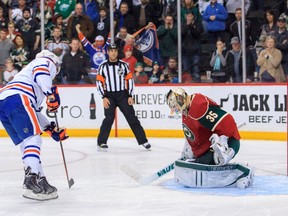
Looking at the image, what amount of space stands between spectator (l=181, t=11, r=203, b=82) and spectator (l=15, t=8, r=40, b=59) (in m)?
2.42

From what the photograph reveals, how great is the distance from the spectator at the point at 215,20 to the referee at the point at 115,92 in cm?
229

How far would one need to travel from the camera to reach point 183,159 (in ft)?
21.6

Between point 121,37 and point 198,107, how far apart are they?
20.5 ft

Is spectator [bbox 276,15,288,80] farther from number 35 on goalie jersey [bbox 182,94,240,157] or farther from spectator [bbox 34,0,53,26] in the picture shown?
number 35 on goalie jersey [bbox 182,94,240,157]

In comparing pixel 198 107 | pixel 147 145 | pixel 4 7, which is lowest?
pixel 147 145

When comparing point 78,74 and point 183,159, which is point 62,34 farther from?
point 183,159

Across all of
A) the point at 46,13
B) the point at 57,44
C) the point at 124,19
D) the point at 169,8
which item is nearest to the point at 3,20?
the point at 46,13

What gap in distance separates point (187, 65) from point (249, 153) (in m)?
2.84

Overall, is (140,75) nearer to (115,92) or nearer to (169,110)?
(169,110)

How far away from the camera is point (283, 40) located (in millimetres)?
11055

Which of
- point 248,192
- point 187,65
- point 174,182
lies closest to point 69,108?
point 187,65

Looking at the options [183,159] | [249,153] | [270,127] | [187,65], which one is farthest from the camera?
[187,65]

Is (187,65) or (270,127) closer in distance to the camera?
(270,127)

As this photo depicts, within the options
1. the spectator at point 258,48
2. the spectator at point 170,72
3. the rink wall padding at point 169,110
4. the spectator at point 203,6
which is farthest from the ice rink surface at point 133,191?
the spectator at point 203,6
